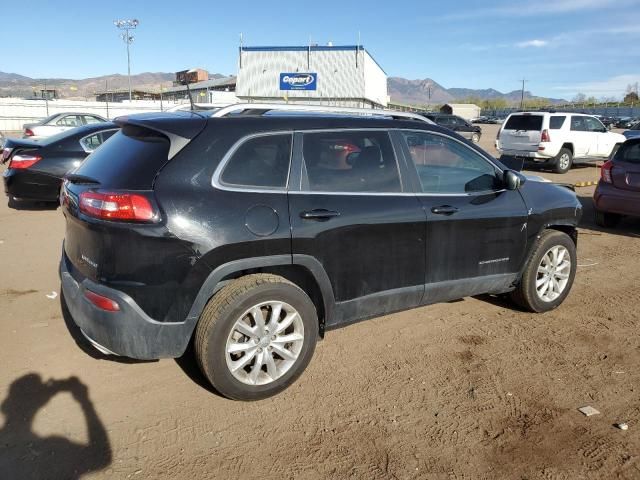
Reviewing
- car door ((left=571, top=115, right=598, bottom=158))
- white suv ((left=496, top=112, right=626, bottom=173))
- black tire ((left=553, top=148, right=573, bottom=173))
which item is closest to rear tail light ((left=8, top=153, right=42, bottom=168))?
white suv ((left=496, top=112, right=626, bottom=173))

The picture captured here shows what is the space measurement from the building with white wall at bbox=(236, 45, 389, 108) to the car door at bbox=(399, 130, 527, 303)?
50.7 m

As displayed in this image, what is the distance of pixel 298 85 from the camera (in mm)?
53719

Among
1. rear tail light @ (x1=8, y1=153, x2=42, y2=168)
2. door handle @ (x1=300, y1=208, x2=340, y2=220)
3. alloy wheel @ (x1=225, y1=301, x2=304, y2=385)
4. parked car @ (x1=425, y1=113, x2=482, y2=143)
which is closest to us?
alloy wheel @ (x1=225, y1=301, x2=304, y2=385)

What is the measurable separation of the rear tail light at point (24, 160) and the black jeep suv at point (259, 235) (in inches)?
222

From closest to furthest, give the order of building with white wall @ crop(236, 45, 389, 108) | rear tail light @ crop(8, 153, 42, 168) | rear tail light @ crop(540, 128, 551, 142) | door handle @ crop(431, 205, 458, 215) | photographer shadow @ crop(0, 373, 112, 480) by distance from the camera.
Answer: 1. photographer shadow @ crop(0, 373, 112, 480)
2. door handle @ crop(431, 205, 458, 215)
3. rear tail light @ crop(8, 153, 42, 168)
4. rear tail light @ crop(540, 128, 551, 142)
5. building with white wall @ crop(236, 45, 389, 108)

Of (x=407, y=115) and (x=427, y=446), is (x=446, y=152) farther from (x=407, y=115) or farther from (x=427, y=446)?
(x=427, y=446)

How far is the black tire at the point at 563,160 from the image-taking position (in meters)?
16.1

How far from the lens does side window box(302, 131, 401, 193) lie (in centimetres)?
352

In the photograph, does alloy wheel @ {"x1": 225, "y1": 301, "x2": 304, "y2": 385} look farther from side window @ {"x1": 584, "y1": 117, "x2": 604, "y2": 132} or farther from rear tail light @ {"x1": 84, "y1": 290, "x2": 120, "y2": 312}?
side window @ {"x1": 584, "y1": 117, "x2": 604, "y2": 132}

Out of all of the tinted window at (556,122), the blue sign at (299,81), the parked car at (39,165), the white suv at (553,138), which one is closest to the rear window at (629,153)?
the white suv at (553,138)

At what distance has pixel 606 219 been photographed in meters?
8.53

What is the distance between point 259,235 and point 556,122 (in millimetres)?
15480

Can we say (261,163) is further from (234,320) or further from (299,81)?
(299,81)

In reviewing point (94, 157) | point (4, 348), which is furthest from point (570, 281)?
point (4, 348)
